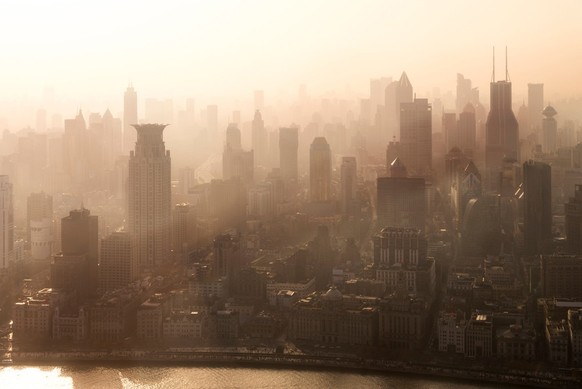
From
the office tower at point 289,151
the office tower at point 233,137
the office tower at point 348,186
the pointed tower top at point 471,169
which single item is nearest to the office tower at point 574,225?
the pointed tower top at point 471,169

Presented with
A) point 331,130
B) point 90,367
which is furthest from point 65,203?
point 90,367

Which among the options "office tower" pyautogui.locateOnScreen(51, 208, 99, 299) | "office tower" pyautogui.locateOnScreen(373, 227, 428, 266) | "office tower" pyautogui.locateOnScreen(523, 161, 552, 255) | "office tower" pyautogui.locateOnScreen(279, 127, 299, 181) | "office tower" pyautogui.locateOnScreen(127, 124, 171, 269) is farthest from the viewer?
"office tower" pyautogui.locateOnScreen(279, 127, 299, 181)

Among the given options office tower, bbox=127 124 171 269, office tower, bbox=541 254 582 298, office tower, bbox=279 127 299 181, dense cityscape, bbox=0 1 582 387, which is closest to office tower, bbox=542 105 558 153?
dense cityscape, bbox=0 1 582 387

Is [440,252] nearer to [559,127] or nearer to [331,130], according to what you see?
[559,127]

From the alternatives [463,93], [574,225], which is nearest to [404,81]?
[463,93]

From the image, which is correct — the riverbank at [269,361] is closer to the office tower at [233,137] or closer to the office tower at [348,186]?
the office tower at [348,186]

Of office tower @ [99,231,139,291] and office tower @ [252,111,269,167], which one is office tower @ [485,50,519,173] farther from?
office tower @ [99,231,139,291]
